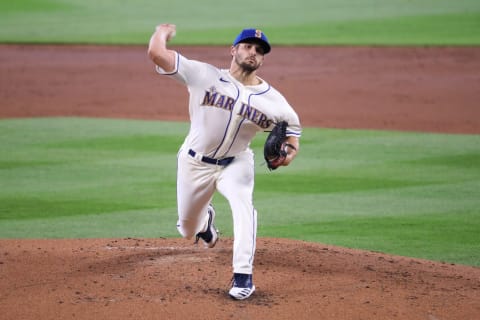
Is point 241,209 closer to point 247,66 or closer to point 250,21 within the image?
point 247,66

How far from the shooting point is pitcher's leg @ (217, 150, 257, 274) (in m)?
6.71

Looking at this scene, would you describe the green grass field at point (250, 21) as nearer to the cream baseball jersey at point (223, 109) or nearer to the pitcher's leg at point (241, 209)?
the cream baseball jersey at point (223, 109)

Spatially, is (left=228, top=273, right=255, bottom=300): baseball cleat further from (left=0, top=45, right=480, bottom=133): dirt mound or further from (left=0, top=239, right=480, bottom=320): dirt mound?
(left=0, top=45, right=480, bottom=133): dirt mound

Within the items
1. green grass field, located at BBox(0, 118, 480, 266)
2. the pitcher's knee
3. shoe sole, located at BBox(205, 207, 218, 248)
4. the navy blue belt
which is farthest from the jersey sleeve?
green grass field, located at BBox(0, 118, 480, 266)

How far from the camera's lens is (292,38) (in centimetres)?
2673

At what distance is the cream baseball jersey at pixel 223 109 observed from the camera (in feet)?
22.4

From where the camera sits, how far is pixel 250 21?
3066 centimetres

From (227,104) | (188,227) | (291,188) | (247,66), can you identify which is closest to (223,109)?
(227,104)

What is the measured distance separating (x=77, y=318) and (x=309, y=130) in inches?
369

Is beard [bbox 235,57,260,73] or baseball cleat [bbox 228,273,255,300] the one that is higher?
beard [bbox 235,57,260,73]

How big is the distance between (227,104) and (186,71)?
0.39 metres

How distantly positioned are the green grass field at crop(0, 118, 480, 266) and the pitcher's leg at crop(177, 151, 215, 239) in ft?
6.47

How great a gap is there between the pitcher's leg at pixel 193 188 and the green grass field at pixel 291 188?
1.97 metres

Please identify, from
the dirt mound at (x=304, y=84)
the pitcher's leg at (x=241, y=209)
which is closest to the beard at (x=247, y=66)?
the pitcher's leg at (x=241, y=209)
